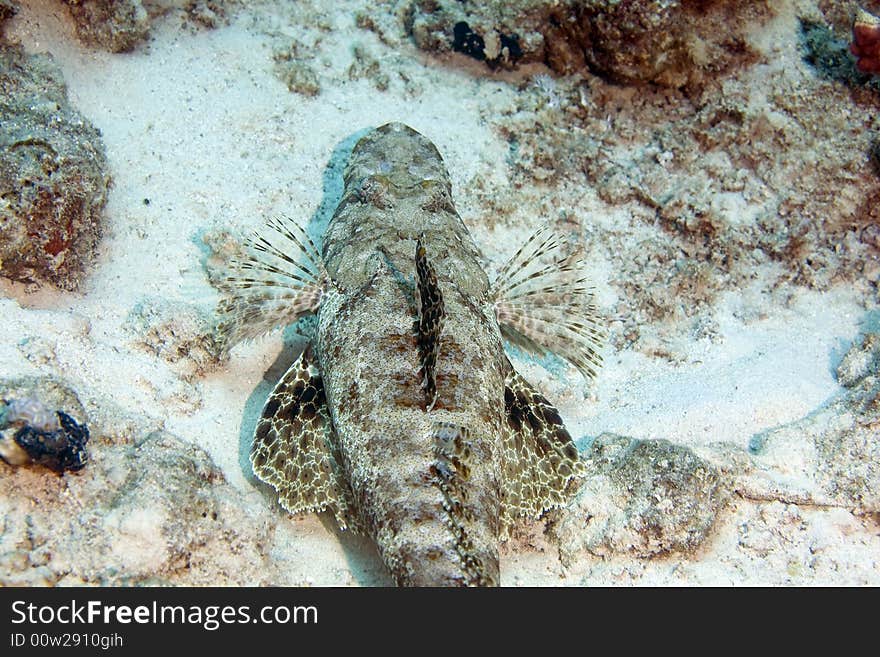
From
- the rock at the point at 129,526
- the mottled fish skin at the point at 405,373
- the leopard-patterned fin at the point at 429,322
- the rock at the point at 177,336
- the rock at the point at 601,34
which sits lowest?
the rock at the point at 177,336

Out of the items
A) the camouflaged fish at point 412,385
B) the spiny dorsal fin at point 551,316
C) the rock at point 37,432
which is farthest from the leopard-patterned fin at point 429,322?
the rock at point 37,432

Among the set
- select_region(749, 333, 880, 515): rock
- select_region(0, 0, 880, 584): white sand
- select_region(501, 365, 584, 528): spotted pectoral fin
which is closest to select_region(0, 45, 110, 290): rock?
select_region(0, 0, 880, 584): white sand

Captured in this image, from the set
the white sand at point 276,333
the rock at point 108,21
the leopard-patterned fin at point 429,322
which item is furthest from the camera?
the rock at point 108,21

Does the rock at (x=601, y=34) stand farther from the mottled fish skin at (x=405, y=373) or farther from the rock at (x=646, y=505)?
the rock at (x=646, y=505)

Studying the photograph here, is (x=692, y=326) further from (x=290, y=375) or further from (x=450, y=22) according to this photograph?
(x=450, y=22)

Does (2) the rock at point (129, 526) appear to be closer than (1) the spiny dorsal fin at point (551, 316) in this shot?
Yes
